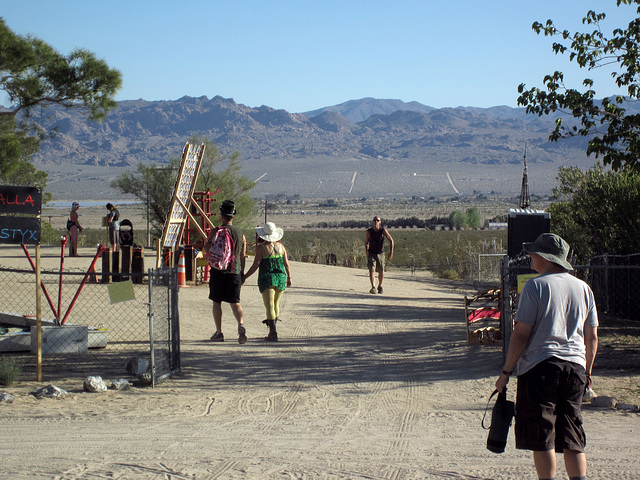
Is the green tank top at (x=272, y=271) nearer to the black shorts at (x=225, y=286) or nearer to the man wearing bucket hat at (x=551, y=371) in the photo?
the black shorts at (x=225, y=286)

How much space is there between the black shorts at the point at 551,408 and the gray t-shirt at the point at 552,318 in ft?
0.21

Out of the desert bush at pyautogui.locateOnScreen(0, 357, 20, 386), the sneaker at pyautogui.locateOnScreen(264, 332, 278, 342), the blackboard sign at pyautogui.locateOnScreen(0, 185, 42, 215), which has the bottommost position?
the sneaker at pyautogui.locateOnScreen(264, 332, 278, 342)

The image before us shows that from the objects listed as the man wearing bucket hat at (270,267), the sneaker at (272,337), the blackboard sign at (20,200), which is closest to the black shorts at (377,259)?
the sneaker at (272,337)

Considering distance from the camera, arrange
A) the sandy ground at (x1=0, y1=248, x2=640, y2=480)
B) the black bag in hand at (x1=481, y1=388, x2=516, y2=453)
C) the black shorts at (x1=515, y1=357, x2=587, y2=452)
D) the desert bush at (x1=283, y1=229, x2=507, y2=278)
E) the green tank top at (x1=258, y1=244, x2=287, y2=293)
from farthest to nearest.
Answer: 1. the desert bush at (x1=283, y1=229, x2=507, y2=278)
2. the green tank top at (x1=258, y1=244, x2=287, y2=293)
3. the sandy ground at (x1=0, y1=248, x2=640, y2=480)
4. the black bag in hand at (x1=481, y1=388, x2=516, y2=453)
5. the black shorts at (x1=515, y1=357, x2=587, y2=452)

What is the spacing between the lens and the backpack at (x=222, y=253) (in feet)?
32.7

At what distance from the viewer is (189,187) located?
16.8 m

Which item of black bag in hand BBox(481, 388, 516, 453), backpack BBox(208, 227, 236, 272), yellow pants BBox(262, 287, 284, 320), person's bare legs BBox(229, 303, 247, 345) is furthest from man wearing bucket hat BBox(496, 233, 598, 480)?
yellow pants BBox(262, 287, 284, 320)

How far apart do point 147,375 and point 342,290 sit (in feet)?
36.3

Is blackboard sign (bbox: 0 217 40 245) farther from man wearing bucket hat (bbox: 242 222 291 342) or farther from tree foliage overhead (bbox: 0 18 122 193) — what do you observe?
tree foliage overhead (bbox: 0 18 122 193)

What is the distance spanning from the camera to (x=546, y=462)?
15.0ft

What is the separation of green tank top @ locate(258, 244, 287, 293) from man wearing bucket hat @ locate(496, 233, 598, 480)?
6.02 m

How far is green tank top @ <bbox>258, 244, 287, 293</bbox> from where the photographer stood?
1049 centimetres

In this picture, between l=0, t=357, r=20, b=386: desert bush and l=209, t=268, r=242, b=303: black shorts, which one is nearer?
l=0, t=357, r=20, b=386: desert bush

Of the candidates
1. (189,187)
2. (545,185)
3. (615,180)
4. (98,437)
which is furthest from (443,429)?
→ (545,185)
